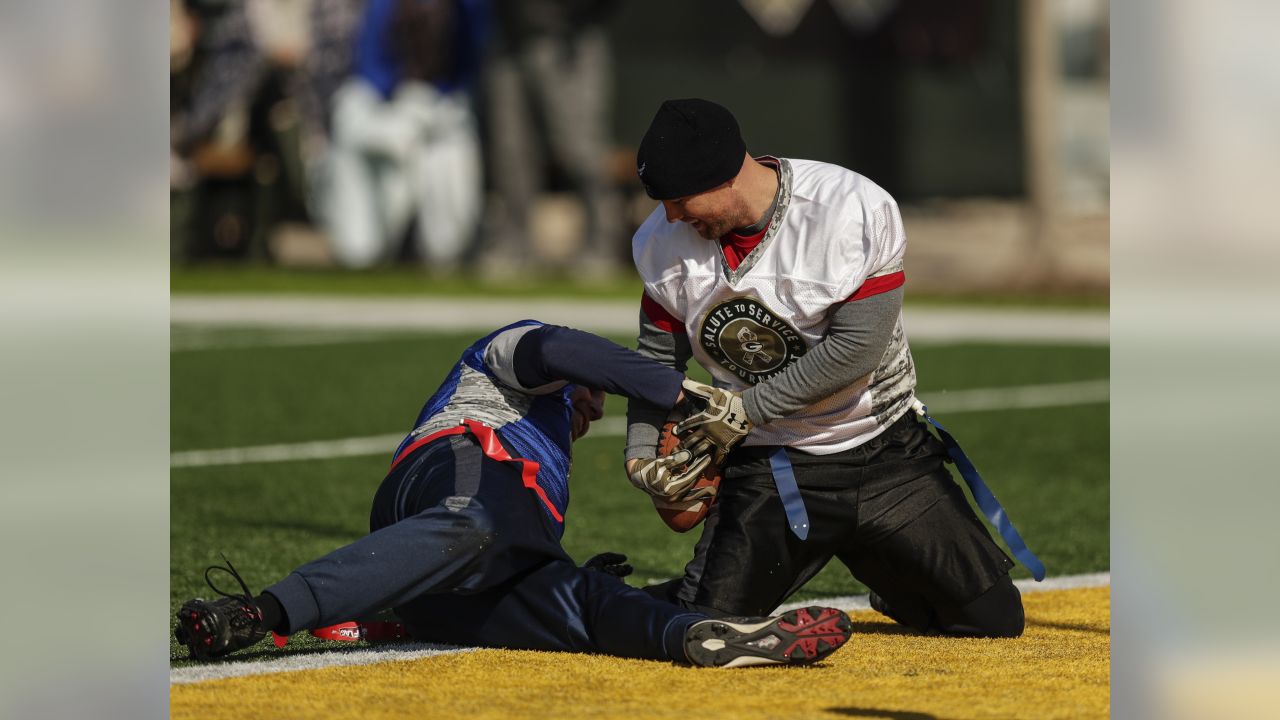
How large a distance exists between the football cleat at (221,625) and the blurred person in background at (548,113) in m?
13.8

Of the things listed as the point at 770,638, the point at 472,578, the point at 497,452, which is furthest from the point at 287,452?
the point at 770,638

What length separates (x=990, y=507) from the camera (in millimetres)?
5227

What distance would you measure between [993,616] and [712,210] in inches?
48.1

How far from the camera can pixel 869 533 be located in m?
5.08

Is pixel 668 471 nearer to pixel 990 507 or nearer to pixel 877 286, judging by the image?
pixel 877 286

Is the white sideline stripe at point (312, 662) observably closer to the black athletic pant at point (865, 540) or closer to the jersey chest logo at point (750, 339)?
the black athletic pant at point (865, 540)

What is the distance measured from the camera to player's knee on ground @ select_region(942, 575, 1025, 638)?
5094 millimetres

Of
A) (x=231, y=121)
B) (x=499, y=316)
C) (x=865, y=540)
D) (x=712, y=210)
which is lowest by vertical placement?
(x=865, y=540)

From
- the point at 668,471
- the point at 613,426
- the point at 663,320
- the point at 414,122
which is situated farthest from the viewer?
the point at 414,122

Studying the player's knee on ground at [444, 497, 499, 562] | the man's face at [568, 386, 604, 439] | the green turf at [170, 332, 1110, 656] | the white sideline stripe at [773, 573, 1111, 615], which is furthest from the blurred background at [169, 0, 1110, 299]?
the player's knee on ground at [444, 497, 499, 562]
